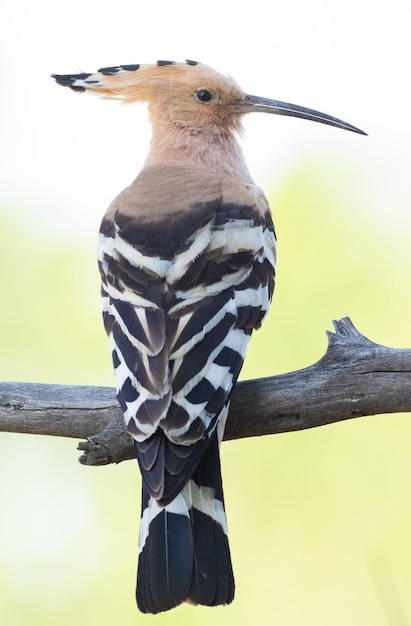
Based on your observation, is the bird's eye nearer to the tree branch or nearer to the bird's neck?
the bird's neck

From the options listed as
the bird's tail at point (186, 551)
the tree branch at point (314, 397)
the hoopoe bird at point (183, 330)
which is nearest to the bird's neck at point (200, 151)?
the hoopoe bird at point (183, 330)

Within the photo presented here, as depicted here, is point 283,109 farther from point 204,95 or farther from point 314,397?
point 314,397

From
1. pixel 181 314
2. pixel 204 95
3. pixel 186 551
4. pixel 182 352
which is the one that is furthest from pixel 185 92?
pixel 186 551

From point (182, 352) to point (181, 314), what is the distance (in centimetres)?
10

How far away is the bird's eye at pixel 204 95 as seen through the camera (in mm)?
2883

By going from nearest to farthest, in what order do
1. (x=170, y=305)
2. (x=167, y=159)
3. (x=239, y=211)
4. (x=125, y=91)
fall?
(x=170, y=305) < (x=239, y=211) < (x=167, y=159) < (x=125, y=91)

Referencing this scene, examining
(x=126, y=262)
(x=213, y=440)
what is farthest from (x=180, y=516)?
(x=126, y=262)

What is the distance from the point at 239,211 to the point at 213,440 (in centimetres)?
65

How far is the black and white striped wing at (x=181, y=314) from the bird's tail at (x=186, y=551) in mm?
102

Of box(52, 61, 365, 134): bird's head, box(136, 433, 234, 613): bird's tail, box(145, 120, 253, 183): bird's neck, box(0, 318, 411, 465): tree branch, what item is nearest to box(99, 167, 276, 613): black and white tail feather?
box(136, 433, 234, 613): bird's tail

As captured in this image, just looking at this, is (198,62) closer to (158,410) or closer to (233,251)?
(233,251)

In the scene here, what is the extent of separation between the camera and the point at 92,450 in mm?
1884

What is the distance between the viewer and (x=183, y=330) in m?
1.95

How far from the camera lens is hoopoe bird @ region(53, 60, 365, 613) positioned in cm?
179
